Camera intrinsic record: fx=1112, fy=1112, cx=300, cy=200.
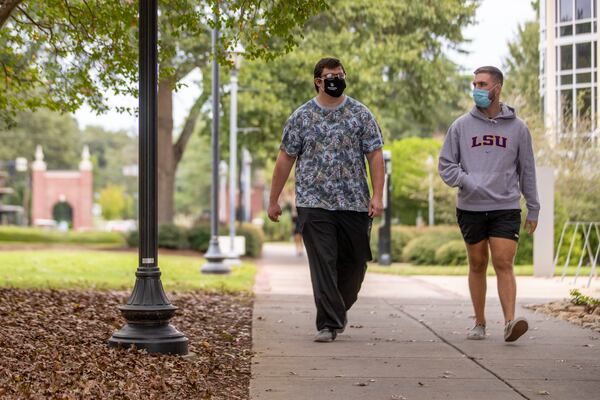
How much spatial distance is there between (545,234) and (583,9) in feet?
23.5

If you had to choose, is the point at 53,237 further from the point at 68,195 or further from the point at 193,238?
the point at 68,195

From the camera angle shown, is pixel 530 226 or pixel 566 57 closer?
pixel 530 226

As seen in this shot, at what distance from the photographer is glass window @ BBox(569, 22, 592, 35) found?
38.9ft

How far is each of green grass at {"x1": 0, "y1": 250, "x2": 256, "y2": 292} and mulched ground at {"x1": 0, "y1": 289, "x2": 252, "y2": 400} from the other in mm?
4267

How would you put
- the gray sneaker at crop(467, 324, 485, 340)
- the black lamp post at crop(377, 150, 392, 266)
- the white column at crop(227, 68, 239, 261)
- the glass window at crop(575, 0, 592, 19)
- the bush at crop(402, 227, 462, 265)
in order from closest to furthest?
1. the gray sneaker at crop(467, 324, 485, 340)
2. the glass window at crop(575, 0, 592, 19)
3. the white column at crop(227, 68, 239, 261)
4. the black lamp post at crop(377, 150, 392, 266)
5. the bush at crop(402, 227, 462, 265)

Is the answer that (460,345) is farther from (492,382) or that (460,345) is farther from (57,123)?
(57,123)

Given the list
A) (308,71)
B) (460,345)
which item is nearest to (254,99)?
(308,71)

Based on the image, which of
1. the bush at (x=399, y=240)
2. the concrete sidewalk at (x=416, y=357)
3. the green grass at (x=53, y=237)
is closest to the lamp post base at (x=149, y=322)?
the concrete sidewalk at (x=416, y=357)

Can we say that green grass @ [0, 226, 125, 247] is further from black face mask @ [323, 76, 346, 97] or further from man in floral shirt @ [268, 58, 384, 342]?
black face mask @ [323, 76, 346, 97]

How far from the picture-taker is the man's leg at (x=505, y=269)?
315 inches

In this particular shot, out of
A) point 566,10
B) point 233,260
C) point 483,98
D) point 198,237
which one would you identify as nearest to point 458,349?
point 483,98

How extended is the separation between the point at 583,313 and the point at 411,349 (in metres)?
3.19

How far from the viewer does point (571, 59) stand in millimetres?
12555

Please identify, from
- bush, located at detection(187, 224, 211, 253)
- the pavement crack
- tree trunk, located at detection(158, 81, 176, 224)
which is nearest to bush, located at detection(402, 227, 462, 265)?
bush, located at detection(187, 224, 211, 253)
